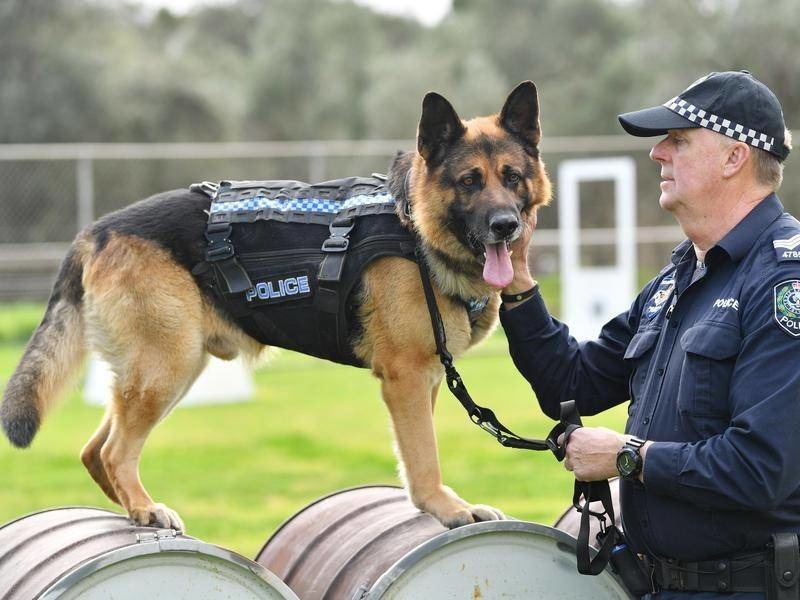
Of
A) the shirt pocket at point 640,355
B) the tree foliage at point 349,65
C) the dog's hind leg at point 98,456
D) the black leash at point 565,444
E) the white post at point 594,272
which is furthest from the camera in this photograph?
the tree foliage at point 349,65

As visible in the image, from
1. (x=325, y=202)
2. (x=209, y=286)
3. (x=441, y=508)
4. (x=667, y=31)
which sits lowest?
(x=441, y=508)

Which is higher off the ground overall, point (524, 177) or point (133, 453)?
point (524, 177)

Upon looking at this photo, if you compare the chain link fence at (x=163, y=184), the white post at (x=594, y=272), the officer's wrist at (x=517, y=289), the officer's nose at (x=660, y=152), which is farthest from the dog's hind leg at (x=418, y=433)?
the white post at (x=594, y=272)

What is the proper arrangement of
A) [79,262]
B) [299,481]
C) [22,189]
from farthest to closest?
[22,189], [299,481], [79,262]

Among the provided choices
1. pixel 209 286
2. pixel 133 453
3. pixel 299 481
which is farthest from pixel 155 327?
pixel 299 481

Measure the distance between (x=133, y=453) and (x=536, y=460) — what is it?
5.57m

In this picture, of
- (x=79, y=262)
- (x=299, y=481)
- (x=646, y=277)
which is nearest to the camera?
(x=79, y=262)

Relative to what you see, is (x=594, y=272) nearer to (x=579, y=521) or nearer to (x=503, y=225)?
(x=579, y=521)

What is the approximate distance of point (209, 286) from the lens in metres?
3.65

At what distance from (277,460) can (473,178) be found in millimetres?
5822

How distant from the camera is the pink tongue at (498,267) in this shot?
3461 millimetres

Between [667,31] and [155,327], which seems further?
[667,31]

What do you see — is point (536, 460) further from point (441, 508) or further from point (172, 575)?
point (172, 575)

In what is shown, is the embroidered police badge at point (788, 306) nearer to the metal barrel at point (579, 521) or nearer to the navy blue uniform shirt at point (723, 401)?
the navy blue uniform shirt at point (723, 401)
